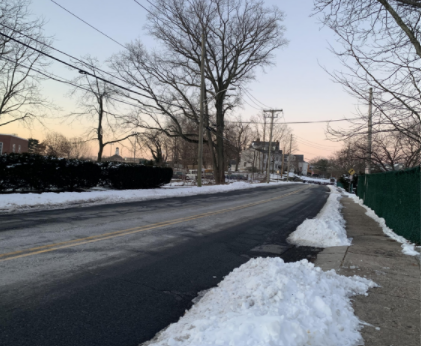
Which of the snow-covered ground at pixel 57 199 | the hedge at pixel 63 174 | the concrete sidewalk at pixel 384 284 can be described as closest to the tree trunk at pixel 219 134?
the hedge at pixel 63 174

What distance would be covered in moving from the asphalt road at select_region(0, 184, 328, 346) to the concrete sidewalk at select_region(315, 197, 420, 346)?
3.02ft

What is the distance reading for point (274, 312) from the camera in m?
3.01

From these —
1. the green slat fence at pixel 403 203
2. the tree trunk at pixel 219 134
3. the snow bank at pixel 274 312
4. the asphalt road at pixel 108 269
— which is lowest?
the asphalt road at pixel 108 269

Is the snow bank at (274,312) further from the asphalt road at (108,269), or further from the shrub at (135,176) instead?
the shrub at (135,176)

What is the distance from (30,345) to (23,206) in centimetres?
980

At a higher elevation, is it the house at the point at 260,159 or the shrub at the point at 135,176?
the house at the point at 260,159

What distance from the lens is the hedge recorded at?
13.2m

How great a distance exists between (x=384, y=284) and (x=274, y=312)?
2.58m

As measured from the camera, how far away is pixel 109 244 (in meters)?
6.29

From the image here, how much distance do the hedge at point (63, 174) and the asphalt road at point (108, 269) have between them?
15.5 ft

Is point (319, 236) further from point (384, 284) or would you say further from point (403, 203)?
point (384, 284)

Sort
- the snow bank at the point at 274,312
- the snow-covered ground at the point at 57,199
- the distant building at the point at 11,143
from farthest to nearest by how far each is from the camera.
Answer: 1. the distant building at the point at 11,143
2. the snow-covered ground at the point at 57,199
3. the snow bank at the point at 274,312

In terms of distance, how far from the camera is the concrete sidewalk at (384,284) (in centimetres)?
314

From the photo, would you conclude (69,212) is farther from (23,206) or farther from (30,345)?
(30,345)
